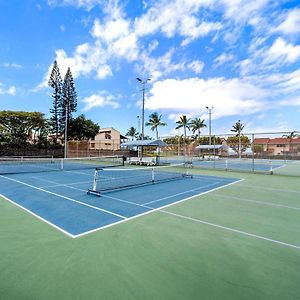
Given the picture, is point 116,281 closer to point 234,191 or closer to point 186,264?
point 186,264

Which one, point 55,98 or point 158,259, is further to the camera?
point 55,98

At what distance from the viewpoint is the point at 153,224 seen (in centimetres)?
590

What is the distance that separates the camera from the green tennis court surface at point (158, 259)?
318 centimetres

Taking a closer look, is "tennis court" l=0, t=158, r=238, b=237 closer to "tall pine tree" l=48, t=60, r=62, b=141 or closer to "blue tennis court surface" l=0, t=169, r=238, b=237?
"blue tennis court surface" l=0, t=169, r=238, b=237

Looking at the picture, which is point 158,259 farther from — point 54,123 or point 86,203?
point 54,123

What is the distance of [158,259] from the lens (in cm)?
406

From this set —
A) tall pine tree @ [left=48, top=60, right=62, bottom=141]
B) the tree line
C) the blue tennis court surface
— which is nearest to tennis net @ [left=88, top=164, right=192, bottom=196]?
the blue tennis court surface

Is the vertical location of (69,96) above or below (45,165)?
above

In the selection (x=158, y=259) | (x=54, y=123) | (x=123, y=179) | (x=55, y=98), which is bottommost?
(x=158, y=259)

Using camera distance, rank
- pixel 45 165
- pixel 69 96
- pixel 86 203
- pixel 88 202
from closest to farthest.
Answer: pixel 86 203 → pixel 88 202 → pixel 45 165 → pixel 69 96

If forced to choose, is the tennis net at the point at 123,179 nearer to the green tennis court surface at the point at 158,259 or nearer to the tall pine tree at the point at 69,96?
the green tennis court surface at the point at 158,259

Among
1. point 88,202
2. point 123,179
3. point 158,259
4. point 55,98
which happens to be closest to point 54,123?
point 55,98

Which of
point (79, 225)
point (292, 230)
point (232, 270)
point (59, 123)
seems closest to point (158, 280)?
point (232, 270)

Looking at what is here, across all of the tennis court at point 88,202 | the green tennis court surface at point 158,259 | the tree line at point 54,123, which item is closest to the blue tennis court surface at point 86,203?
the tennis court at point 88,202
